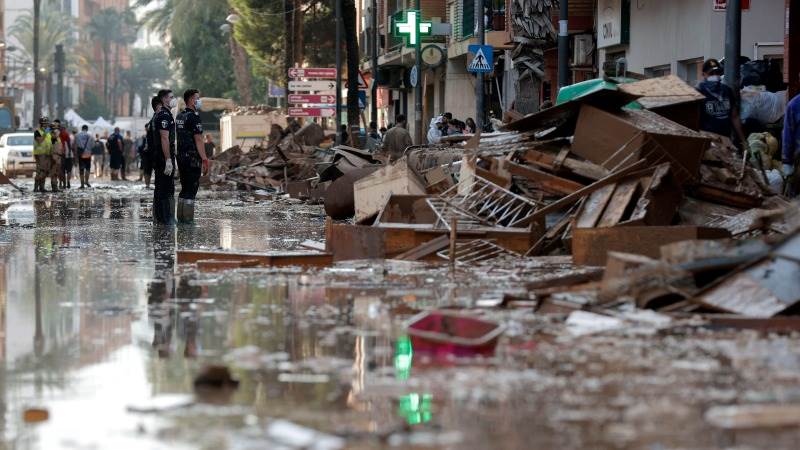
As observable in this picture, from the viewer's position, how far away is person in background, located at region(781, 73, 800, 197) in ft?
52.0

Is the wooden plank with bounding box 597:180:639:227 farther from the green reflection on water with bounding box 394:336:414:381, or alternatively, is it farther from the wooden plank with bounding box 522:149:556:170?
the green reflection on water with bounding box 394:336:414:381

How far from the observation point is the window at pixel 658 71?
28828mm

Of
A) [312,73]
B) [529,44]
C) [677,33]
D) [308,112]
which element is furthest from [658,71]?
[312,73]

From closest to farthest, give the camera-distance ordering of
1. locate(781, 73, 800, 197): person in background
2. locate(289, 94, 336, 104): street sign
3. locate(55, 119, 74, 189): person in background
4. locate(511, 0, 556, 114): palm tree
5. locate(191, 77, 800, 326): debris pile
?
locate(191, 77, 800, 326): debris pile → locate(781, 73, 800, 197): person in background → locate(511, 0, 556, 114): palm tree → locate(55, 119, 74, 189): person in background → locate(289, 94, 336, 104): street sign

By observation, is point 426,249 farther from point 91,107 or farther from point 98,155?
point 91,107

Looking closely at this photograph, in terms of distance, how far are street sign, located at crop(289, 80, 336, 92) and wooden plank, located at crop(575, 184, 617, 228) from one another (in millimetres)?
32646

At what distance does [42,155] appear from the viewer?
3788cm

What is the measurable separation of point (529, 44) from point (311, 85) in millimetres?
9174

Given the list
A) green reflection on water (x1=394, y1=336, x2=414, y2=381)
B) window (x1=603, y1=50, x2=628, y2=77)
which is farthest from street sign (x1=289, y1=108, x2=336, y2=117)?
green reflection on water (x1=394, y1=336, x2=414, y2=381)

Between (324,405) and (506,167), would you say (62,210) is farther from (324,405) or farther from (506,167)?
(324,405)

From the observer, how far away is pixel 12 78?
433 ft

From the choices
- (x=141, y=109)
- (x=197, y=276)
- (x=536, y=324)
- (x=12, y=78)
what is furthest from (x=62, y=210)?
(x=141, y=109)

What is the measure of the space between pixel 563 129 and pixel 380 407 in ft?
32.0

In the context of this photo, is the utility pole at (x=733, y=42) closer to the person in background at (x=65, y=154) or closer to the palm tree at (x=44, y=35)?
the person in background at (x=65, y=154)
